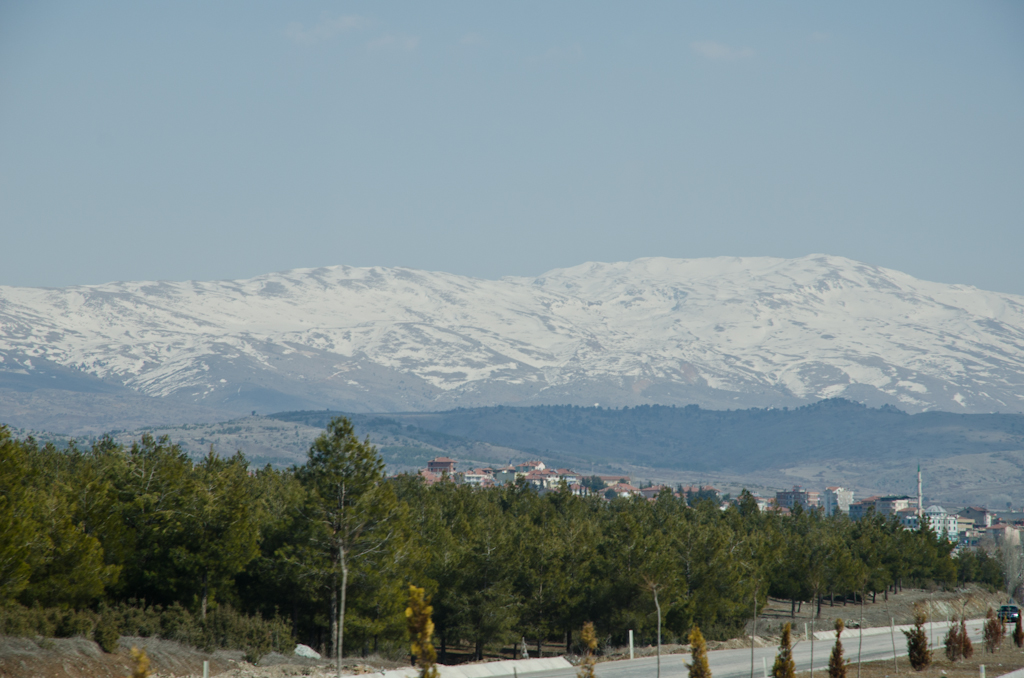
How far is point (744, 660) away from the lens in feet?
195

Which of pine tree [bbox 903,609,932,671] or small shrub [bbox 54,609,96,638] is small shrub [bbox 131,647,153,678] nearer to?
small shrub [bbox 54,609,96,638]

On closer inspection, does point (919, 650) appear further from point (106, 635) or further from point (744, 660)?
point (106, 635)

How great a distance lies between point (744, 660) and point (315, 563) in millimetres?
24955

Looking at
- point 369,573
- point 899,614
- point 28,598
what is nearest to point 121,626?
point 28,598

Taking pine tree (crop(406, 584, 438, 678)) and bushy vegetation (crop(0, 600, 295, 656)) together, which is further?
bushy vegetation (crop(0, 600, 295, 656))

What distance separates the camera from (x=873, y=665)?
56000mm

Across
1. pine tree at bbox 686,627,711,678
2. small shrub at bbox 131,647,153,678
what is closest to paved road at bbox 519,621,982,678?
pine tree at bbox 686,627,711,678

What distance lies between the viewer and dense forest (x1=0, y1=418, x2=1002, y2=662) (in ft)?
156

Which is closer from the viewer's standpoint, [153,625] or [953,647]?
[153,625]

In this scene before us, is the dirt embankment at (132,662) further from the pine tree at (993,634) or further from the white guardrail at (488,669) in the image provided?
the pine tree at (993,634)

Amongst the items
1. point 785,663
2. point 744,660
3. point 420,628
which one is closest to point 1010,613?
point 744,660

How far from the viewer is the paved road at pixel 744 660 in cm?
5066

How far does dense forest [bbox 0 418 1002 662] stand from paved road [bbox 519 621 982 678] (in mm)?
4526

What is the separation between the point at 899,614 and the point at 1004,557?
5967cm
